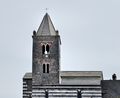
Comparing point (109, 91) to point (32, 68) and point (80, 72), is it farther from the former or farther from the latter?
point (32, 68)

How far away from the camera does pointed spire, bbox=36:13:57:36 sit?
50781 mm

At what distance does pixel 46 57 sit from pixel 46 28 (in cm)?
338

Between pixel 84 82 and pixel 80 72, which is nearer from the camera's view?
pixel 84 82

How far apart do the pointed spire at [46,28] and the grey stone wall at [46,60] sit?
1.65 ft

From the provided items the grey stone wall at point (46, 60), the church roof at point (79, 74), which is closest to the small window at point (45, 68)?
the grey stone wall at point (46, 60)

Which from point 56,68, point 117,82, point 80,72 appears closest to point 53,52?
point 56,68

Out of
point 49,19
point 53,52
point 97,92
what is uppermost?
point 49,19

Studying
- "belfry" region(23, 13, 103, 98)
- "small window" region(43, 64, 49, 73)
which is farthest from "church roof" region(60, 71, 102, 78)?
"small window" region(43, 64, 49, 73)

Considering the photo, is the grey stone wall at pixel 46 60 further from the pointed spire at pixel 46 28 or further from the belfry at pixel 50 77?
the pointed spire at pixel 46 28

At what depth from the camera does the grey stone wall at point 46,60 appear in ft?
163

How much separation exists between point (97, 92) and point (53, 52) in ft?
21.9

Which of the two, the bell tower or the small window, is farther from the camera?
the small window

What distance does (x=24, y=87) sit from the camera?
50.4 metres

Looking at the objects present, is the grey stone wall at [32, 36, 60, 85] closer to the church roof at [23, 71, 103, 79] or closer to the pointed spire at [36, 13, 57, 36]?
the pointed spire at [36, 13, 57, 36]
